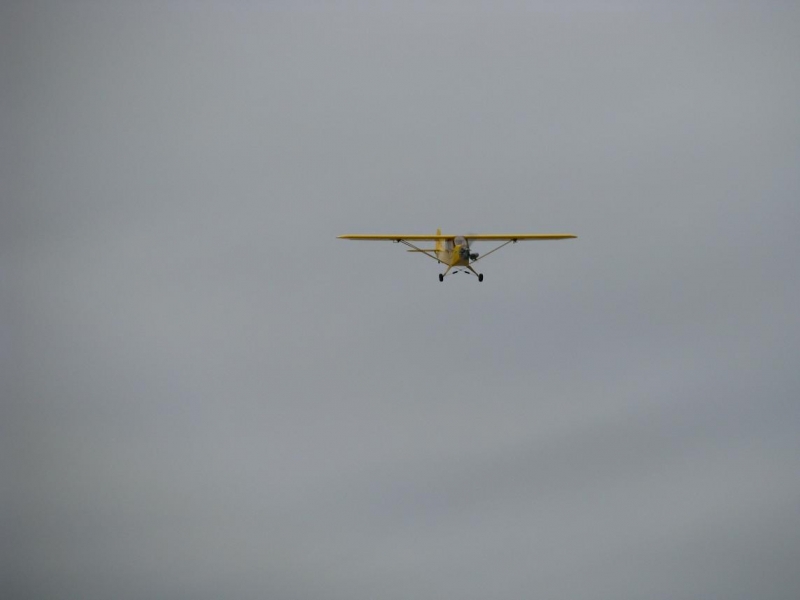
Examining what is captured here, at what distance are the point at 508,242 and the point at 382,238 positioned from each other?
10.3m

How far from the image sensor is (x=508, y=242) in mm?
88375

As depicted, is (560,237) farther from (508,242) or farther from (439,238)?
(439,238)

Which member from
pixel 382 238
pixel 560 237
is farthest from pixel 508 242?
pixel 382 238

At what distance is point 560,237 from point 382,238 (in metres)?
14.8

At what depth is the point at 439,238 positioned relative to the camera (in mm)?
85438

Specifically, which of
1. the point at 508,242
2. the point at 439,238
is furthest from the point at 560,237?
the point at 439,238

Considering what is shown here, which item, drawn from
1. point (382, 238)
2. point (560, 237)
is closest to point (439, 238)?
point (382, 238)

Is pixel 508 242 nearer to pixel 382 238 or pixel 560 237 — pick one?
pixel 560 237

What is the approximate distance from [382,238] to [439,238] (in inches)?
192

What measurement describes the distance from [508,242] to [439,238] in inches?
253

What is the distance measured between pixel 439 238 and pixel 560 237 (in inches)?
432

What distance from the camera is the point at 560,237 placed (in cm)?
8962
